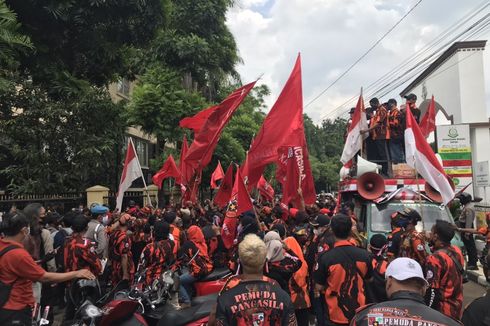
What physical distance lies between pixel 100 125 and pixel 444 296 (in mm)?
12519

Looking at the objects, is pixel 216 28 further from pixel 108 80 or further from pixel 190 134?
pixel 108 80

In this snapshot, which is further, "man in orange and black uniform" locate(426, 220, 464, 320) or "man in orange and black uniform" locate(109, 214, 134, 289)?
"man in orange and black uniform" locate(109, 214, 134, 289)

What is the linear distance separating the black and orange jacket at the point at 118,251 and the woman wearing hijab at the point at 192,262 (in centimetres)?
104

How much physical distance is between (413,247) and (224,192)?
17.3 ft

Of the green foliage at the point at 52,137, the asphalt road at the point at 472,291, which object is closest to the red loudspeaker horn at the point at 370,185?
the asphalt road at the point at 472,291

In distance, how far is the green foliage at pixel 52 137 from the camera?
41.6ft

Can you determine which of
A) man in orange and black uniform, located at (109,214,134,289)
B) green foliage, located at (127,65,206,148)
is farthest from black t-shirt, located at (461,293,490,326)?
green foliage, located at (127,65,206,148)

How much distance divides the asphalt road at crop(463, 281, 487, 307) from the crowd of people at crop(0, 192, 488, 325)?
373cm

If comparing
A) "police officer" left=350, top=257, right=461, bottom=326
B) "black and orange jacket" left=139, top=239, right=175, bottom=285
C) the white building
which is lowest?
"black and orange jacket" left=139, top=239, right=175, bottom=285

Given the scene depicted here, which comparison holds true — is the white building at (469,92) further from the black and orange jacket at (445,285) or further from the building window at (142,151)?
the black and orange jacket at (445,285)

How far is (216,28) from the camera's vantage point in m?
23.7

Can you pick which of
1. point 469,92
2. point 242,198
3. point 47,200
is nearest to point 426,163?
point 242,198

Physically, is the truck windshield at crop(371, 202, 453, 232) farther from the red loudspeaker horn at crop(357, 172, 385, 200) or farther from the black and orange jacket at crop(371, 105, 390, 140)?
the black and orange jacket at crop(371, 105, 390, 140)

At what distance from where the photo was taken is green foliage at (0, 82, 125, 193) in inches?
499
